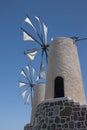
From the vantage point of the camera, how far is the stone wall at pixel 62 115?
8.78m

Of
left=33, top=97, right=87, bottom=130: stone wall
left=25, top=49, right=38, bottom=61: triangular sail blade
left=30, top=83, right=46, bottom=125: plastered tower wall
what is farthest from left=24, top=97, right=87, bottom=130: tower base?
left=30, top=83, right=46, bottom=125: plastered tower wall

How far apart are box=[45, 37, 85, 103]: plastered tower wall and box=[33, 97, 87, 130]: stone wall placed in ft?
2.05

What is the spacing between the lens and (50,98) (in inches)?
386

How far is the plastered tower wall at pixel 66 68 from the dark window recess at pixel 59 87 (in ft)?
0.41

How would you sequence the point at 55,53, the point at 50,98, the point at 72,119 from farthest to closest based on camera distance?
1. the point at 55,53
2. the point at 50,98
3. the point at 72,119

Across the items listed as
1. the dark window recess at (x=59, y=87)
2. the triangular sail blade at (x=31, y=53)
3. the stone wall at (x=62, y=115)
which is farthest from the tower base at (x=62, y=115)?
the triangular sail blade at (x=31, y=53)

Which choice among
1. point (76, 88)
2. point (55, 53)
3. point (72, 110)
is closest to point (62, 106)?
point (72, 110)

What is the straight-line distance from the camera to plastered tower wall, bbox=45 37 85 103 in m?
9.91

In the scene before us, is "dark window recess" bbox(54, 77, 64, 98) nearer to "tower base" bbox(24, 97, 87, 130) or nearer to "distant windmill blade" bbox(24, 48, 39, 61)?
"tower base" bbox(24, 97, 87, 130)

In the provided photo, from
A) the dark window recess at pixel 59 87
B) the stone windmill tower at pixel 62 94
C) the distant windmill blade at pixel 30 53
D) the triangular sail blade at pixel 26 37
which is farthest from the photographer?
the distant windmill blade at pixel 30 53

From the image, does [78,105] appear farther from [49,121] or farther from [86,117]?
[49,121]

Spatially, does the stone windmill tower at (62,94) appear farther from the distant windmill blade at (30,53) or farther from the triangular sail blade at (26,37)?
the distant windmill blade at (30,53)

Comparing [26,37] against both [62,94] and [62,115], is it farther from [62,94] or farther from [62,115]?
[62,115]

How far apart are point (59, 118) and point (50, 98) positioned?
1.09 meters
